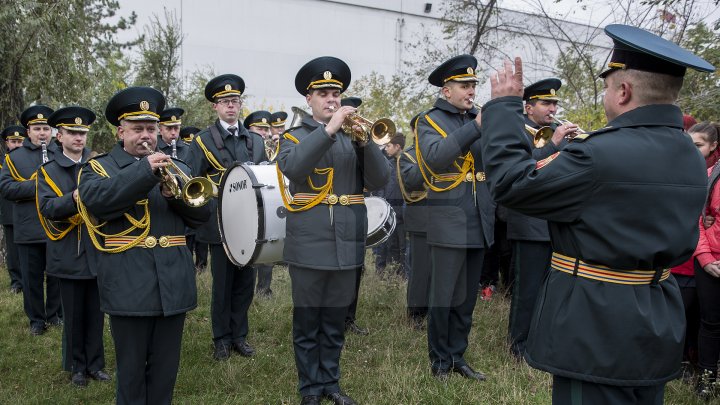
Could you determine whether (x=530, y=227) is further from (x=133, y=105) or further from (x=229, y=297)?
(x=133, y=105)

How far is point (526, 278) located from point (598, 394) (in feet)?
9.55

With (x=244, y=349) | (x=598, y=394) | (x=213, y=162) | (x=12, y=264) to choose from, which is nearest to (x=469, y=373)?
(x=244, y=349)

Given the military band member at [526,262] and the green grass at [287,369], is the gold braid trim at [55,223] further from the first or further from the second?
the military band member at [526,262]

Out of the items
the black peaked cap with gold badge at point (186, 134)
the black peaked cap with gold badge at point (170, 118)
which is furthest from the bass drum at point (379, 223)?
the black peaked cap with gold badge at point (186, 134)

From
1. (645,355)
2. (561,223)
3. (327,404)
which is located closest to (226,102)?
(327,404)

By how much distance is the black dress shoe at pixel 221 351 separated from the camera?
5.68m

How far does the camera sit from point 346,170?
180 inches

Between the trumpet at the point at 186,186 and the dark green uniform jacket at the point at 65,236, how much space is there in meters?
1.78

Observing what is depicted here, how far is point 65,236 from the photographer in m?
5.41

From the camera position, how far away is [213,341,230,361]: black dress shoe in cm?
568

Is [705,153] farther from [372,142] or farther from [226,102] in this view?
[226,102]

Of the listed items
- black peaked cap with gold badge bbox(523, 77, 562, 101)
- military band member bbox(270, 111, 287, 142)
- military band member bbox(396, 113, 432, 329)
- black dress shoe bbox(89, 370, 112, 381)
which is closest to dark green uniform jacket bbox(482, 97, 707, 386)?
black peaked cap with gold badge bbox(523, 77, 562, 101)

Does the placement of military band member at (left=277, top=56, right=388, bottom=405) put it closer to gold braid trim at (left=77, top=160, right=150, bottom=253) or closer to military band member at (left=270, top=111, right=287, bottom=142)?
gold braid trim at (left=77, top=160, right=150, bottom=253)

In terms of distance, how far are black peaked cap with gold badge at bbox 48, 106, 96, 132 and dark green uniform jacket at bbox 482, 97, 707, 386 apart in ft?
13.8
